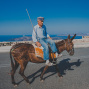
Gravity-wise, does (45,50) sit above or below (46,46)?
below

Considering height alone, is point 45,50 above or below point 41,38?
below

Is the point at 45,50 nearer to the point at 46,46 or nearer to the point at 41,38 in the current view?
the point at 46,46

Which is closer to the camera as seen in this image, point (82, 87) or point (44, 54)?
point (82, 87)

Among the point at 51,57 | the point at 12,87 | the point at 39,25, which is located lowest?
the point at 12,87

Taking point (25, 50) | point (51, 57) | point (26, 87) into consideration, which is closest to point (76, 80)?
point (51, 57)

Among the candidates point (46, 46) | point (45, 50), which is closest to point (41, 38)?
point (46, 46)

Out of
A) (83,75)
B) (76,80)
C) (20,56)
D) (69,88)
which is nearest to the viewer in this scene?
(69,88)

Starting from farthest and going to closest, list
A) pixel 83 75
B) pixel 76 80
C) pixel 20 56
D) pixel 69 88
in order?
pixel 83 75, pixel 76 80, pixel 20 56, pixel 69 88

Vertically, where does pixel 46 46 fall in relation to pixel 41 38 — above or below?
below

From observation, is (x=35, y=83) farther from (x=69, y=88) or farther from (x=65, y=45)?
(x=65, y=45)

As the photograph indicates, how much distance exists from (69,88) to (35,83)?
1.50 m

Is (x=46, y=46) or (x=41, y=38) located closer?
(x=46, y=46)

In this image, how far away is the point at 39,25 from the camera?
193 inches

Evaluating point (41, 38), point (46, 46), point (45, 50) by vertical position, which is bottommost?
point (45, 50)
